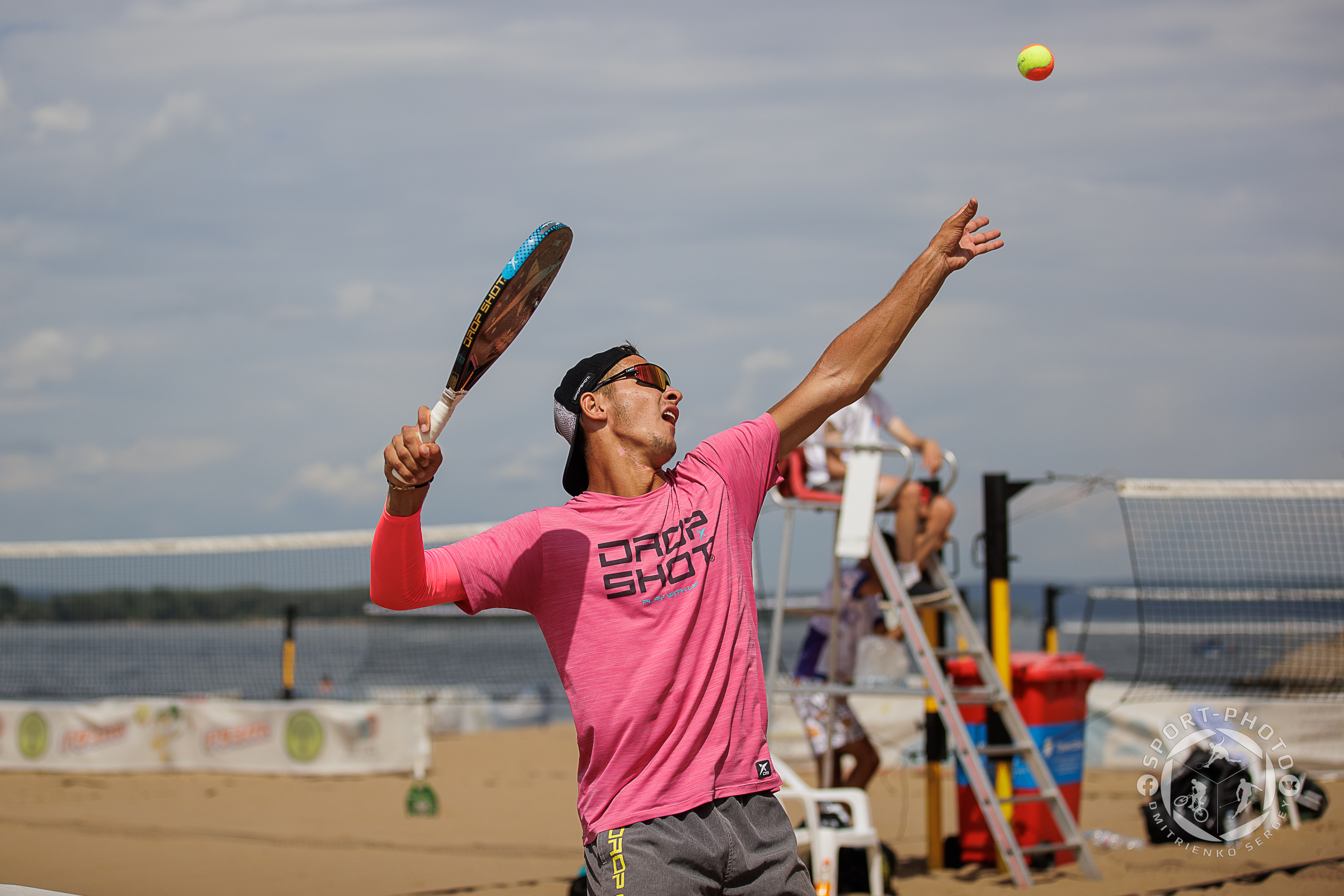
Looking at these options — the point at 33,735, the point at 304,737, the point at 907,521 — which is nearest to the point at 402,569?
the point at 907,521

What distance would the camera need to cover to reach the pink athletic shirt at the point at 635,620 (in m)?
2.45

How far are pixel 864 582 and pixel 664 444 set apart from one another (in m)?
4.09

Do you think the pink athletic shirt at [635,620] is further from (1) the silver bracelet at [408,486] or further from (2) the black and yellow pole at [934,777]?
(2) the black and yellow pole at [934,777]

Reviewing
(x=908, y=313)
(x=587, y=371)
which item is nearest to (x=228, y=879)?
(x=587, y=371)

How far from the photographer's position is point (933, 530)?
20.6 feet

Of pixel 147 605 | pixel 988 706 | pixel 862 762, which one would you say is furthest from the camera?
pixel 147 605

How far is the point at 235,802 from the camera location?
9711mm

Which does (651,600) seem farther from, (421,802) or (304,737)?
(304,737)

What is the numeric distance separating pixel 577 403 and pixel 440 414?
0.49 meters

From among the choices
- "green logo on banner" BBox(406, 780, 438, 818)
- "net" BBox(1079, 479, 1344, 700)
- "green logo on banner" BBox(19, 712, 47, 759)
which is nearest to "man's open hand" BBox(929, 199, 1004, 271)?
"net" BBox(1079, 479, 1344, 700)

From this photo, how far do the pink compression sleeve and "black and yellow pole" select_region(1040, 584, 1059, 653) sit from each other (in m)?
9.74

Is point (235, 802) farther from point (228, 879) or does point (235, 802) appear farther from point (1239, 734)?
point (1239, 734)

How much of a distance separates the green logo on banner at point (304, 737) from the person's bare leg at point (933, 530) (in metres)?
7.10

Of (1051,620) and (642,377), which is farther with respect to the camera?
(1051,620)
